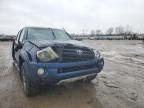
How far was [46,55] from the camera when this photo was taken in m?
3.53

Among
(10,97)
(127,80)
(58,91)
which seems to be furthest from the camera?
(127,80)

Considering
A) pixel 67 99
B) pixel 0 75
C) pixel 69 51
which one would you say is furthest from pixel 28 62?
pixel 0 75

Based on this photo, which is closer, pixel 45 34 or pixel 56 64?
pixel 56 64

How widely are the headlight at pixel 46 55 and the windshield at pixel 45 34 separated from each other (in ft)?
4.67

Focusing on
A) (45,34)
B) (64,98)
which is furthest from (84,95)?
(45,34)

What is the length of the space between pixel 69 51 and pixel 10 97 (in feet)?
6.10

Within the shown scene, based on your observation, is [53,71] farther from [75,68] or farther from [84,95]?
[84,95]

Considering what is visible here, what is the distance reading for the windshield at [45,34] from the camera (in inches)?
196

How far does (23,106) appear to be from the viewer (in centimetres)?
360

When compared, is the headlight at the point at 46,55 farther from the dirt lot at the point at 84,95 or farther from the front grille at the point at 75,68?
the dirt lot at the point at 84,95

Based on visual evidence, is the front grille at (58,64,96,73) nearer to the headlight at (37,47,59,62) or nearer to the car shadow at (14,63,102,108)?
the headlight at (37,47,59,62)

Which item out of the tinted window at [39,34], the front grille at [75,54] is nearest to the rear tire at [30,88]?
the front grille at [75,54]

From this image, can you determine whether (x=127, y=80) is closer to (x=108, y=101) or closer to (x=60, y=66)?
(x=108, y=101)

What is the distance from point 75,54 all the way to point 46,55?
0.67 meters
